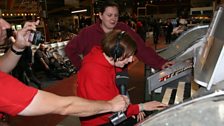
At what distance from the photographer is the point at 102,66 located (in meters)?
1.90

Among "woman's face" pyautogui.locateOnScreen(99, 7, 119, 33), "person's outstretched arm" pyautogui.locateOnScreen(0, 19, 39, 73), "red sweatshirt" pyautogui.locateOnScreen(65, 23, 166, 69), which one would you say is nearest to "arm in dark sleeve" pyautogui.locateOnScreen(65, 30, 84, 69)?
"red sweatshirt" pyautogui.locateOnScreen(65, 23, 166, 69)

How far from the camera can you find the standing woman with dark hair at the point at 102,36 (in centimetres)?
293

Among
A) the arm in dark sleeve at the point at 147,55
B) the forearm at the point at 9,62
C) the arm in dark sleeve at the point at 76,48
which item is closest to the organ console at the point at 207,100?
the arm in dark sleeve at the point at 147,55

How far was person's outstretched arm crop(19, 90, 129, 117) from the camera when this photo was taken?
4.35 feet

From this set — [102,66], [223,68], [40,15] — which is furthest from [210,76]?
[40,15]

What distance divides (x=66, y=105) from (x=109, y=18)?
5.43ft

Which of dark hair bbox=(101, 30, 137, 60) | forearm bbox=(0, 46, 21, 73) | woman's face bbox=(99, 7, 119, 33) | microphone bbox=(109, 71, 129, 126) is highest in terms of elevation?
woman's face bbox=(99, 7, 119, 33)

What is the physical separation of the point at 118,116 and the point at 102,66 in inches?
15.2

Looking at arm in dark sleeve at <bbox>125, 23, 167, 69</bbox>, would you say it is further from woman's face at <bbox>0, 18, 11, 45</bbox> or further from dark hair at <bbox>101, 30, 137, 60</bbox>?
woman's face at <bbox>0, 18, 11, 45</bbox>

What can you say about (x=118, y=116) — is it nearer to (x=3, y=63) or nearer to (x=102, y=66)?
(x=102, y=66)

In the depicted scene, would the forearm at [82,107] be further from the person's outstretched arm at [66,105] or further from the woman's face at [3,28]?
the woman's face at [3,28]

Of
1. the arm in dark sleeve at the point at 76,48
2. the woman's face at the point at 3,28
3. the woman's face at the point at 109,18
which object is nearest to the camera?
the woman's face at the point at 3,28

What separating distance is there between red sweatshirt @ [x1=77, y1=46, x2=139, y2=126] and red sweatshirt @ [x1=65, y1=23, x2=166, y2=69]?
1.01 metres

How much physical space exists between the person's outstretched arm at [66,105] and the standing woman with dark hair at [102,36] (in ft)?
4.53
